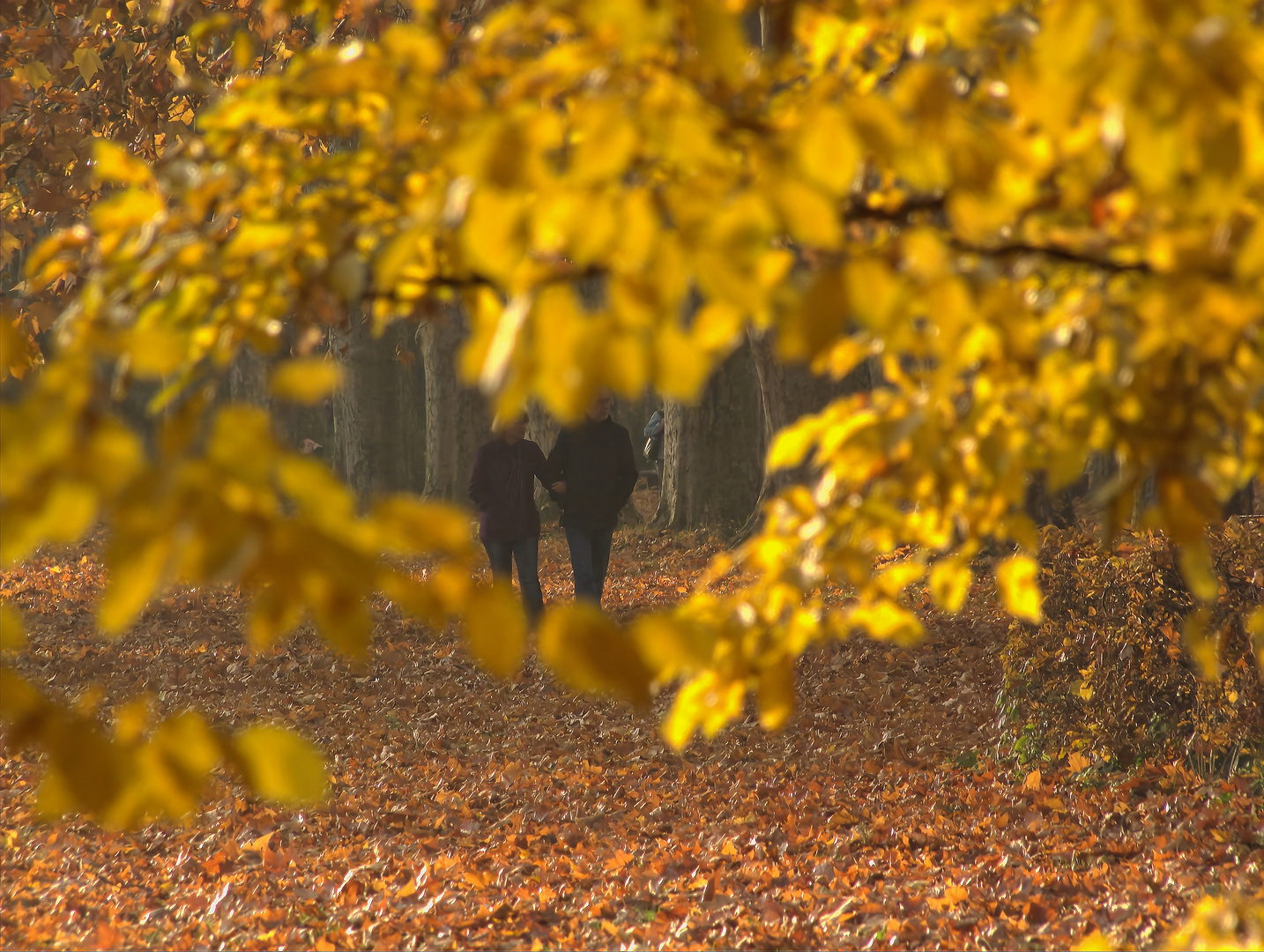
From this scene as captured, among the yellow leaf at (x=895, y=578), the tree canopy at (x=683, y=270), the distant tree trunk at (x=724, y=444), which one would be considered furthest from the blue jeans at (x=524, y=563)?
the tree canopy at (x=683, y=270)

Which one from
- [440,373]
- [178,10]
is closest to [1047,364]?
[178,10]

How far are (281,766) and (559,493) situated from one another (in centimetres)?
816

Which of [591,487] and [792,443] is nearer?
[792,443]

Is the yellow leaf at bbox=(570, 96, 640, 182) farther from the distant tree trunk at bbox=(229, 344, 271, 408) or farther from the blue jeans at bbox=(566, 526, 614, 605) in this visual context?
the distant tree trunk at bbox=(229, 344, 271, 408)

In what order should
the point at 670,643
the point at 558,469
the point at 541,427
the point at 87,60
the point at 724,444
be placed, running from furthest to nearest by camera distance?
the point at 541,427 → the point at 724,444 → the point at 558,469 → the point at 87,60 → the point at 670,643

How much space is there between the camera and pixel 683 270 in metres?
1.36

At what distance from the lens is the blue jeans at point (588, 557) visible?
9.66 meters

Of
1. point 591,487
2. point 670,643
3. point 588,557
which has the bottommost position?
point 588,557

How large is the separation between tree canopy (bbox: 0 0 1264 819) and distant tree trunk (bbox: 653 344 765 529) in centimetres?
1178

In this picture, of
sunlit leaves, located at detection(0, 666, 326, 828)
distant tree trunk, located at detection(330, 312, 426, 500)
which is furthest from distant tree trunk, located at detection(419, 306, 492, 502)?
sunlit leaves, located at detection(0, 666, 326, 828)

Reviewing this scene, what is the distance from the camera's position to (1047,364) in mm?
1898

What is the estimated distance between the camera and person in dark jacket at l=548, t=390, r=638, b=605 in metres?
9.58

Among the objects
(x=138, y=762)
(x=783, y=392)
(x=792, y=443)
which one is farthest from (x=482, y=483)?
(x=138, y=762)

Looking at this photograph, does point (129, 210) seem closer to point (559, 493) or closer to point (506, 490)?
point (506, 490)
